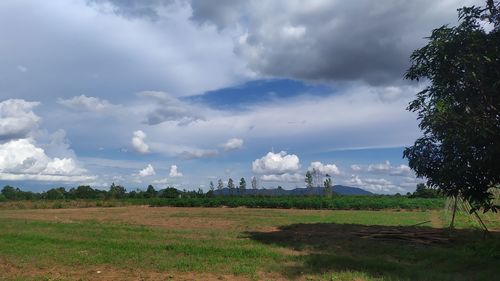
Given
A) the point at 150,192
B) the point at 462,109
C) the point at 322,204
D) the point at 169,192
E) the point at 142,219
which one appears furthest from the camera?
the point at 150,192

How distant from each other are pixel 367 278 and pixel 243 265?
3.28 meters

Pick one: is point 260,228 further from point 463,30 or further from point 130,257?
point 463,30

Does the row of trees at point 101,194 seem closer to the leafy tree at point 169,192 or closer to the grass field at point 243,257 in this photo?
the leafy tree at point 169,192

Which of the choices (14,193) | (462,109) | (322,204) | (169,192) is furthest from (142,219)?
(14,193)

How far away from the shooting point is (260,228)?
23094 mm

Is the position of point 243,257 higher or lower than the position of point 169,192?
lower

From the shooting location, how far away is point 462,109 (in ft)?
44.3

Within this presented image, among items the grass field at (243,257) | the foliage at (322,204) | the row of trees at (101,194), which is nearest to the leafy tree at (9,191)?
the row of trees at (101,194)

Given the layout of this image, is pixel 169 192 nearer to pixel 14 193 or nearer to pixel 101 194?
pixel 101 194

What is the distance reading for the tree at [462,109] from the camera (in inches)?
489

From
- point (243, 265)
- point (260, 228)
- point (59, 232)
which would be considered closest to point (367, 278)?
point (243, 265)

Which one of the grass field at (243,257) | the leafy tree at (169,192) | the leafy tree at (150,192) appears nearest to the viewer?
the grass field at (243,257)

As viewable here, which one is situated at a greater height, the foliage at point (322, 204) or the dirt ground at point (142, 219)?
the foliage at point (322, 204)

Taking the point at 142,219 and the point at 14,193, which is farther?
the point at 14,193
